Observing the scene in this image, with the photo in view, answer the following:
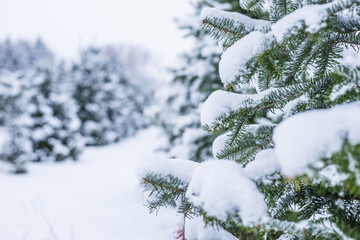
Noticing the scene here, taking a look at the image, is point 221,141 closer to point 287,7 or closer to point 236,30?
point 236,30

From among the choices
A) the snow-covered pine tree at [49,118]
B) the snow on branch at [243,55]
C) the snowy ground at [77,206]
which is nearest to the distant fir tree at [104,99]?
the snow-covered pine tree at [49,118]

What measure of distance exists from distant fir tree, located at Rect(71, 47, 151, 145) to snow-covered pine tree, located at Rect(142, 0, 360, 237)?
9732 millimetres

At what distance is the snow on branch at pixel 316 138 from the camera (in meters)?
0.42

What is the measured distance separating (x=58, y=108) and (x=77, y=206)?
5.12 meters

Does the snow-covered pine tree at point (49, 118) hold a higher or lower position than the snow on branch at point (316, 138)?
lower

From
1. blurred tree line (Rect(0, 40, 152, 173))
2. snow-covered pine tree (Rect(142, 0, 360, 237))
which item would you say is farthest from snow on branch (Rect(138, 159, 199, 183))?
blurred tree line (Rect(0, 40, 152, 173))

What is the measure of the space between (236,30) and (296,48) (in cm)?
21

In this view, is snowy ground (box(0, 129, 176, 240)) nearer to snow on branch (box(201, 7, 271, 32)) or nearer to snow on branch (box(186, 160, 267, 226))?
snow on branch (box(186, 160, 267, 226))

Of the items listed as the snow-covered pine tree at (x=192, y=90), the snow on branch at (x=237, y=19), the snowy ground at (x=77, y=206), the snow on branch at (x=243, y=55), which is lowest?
the snowy ground at (x=77, y=206)

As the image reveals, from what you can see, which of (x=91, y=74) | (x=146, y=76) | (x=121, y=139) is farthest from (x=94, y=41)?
(x=146, y=76)

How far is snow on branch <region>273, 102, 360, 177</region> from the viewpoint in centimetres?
42

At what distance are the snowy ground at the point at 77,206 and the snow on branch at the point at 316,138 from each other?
0.44 m

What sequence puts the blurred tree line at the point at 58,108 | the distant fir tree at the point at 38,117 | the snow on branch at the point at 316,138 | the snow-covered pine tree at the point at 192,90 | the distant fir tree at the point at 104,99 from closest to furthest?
the snow on branch at the point at 316,138 → the snow-covered pine tree at the point at 192,90 → the distant fir tree at the point at 38,117 → the blurred tree line at the point at 58,108 → the distant fir tree at the point at 104,99

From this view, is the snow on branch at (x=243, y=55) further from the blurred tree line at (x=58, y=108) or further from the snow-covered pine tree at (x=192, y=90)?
the blurred tree line at (x=58, y=108)
